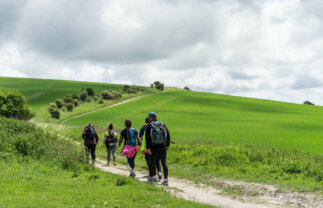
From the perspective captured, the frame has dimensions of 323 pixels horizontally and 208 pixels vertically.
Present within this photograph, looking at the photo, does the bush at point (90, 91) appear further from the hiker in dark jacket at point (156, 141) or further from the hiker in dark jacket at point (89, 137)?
the hiker in dark jacket at point (156, 141)

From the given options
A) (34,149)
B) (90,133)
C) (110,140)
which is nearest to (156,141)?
(90,133)

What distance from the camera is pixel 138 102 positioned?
86.4m

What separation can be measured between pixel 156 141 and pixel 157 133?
327 mm

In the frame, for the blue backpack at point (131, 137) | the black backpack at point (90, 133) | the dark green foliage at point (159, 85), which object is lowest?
the black backpack at point (90, 133)

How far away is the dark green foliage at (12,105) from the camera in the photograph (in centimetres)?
4983

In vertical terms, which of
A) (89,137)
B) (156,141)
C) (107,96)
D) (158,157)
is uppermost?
(156,141)

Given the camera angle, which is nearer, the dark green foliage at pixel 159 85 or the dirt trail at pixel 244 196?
the dirt trail at pixel 244 196

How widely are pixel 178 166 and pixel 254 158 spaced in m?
4.34

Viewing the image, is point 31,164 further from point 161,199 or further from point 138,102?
point 138,102

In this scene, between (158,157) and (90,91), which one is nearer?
(158,157)

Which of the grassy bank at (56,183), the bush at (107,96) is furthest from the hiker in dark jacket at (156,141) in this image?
the bush at (107,96)

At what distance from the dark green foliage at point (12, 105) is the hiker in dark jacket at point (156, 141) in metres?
44.7

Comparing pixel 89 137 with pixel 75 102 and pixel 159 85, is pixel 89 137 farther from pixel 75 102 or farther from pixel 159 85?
pixel 159 85

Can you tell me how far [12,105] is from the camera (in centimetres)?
5053
